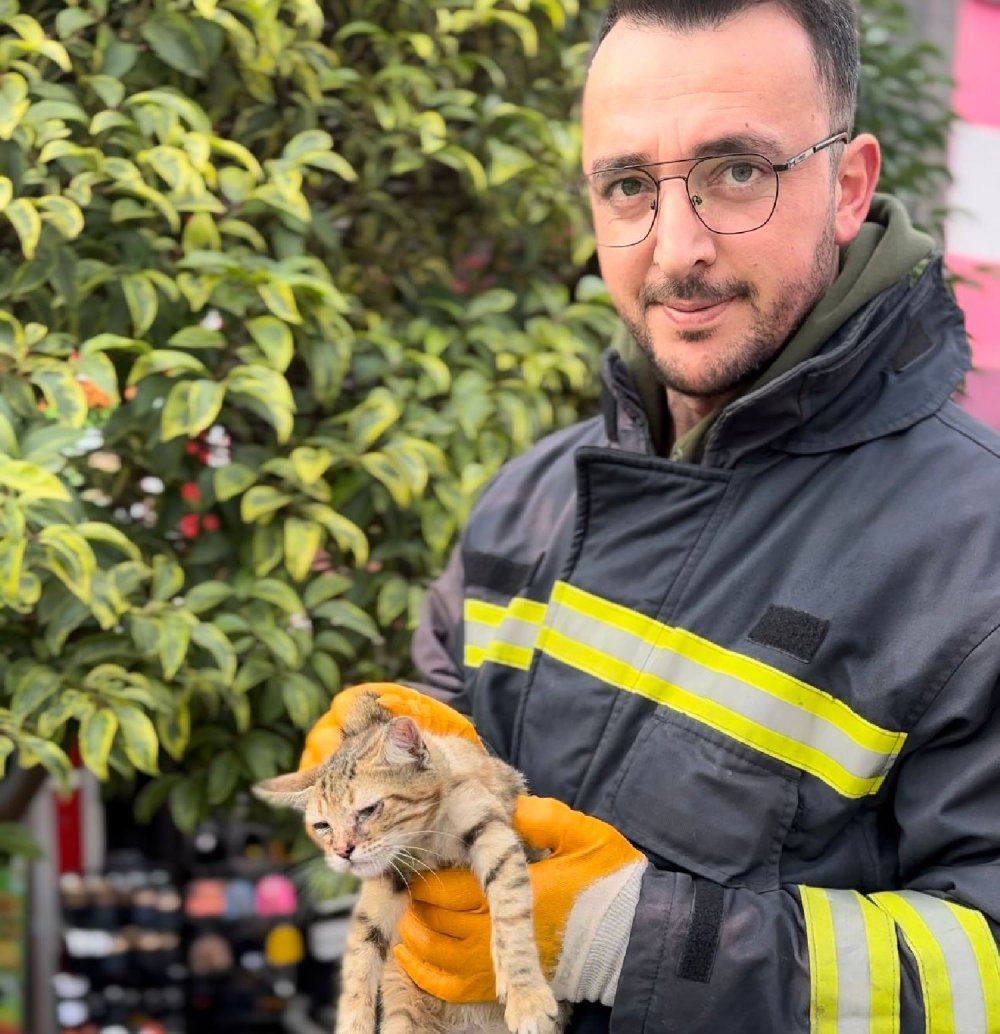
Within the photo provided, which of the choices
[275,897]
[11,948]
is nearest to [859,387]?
[11,948]

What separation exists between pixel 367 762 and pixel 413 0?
1.88m

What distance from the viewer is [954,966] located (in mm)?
1660

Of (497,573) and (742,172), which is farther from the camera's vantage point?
(497,573)

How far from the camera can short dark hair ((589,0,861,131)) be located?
1883 millimetres

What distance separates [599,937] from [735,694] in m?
0.39

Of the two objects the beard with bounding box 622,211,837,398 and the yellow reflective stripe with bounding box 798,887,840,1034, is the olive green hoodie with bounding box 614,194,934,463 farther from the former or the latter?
the yellow reflective stripe with bounding box 798,887,840,1034

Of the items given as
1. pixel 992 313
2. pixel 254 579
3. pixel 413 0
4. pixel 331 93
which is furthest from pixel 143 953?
pixel 992 313

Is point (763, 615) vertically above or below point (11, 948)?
above

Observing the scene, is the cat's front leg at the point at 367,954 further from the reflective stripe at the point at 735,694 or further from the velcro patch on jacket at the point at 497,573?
the velcro patch on jacket at the point at 497,573

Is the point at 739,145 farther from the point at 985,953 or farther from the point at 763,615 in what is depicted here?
the point at 985,953

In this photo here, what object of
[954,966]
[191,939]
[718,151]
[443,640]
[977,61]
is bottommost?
[191,939]

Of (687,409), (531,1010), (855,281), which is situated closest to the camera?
(531,1010)

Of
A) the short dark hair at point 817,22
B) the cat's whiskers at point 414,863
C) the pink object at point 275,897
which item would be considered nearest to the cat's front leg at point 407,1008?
the cat's whiskers at point 414,863

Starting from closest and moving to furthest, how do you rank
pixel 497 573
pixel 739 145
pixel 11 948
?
pixel 739 145 → pixel 497 573 → pixel 11 948
